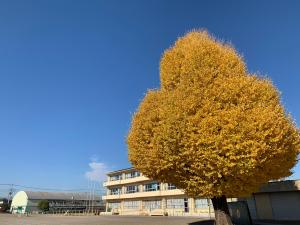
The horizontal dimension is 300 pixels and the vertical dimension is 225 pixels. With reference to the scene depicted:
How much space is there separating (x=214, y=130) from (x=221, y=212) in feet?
17.4

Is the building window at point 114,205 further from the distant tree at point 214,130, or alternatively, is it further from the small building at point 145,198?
the distant tree at point 214,130

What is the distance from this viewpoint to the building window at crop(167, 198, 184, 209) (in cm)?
5350

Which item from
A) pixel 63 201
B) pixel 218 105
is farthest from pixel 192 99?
pixel 63 201

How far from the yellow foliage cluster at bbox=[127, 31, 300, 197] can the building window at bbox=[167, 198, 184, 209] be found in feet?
128

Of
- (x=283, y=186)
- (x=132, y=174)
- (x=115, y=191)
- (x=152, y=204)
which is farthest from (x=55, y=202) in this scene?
(x=283, y=186)

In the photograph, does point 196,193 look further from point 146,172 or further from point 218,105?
point 218,105

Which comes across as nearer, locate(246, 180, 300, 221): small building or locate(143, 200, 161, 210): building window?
locate(246, 180, 300, 221): small building

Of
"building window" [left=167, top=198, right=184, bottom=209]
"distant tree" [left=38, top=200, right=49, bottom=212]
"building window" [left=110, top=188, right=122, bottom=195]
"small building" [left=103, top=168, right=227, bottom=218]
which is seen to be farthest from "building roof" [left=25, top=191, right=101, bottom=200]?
"building window" [left=167, top=198, right=184, bottom=209]

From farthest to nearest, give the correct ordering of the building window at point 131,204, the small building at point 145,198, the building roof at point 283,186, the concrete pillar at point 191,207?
the building window at point 131,204 → the small building at point 145,198 → the concrete pillar at point 191,207 → the building roof at point 283,186

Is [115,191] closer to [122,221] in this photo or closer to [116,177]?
[116,177]

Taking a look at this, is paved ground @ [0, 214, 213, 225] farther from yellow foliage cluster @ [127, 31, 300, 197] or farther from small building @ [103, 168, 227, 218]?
yellow foliage cluster @ [127, 31, 300, 197]

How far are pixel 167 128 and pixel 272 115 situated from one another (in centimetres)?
567

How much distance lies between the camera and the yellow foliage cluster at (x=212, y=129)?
1350cm

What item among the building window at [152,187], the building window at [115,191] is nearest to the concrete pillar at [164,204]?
the building window at [152,187]
